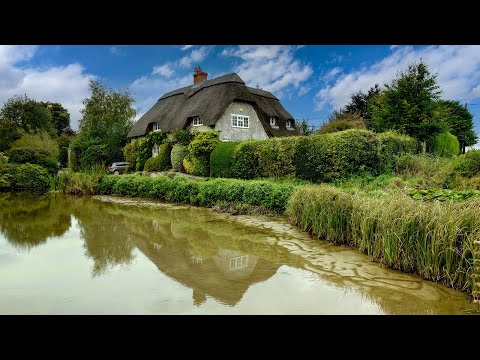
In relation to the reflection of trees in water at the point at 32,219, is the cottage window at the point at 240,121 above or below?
above

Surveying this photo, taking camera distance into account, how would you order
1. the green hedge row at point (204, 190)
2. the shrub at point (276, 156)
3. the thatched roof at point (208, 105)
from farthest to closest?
the thatched roof at point (208, 105), the shrub at point (276, 156), the green hedge row at point (204, 190)

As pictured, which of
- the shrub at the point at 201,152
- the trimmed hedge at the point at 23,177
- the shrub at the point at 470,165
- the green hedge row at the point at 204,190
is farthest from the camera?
the shrub at the point at 201,152

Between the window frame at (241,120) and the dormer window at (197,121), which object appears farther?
the dormer window at (197,121)

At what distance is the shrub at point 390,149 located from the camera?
1252 cm

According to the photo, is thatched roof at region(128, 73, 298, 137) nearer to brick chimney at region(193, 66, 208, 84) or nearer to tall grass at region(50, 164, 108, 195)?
brick chimney at region(193, 66, 208, 84)

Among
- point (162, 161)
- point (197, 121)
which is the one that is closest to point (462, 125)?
point (197, 121)

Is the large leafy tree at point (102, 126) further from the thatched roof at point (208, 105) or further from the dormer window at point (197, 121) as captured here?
the dormer window at point (197, 121)

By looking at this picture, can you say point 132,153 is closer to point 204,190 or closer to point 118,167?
point 118,167

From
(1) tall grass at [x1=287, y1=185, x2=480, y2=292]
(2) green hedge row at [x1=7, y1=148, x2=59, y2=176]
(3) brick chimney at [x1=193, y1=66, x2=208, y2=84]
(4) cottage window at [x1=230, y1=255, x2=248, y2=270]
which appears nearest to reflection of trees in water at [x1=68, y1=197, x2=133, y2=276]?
(4) cottage window at [x1=230, y1=255, x2=248, y2=270]

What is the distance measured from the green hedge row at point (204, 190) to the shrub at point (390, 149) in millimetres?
4679

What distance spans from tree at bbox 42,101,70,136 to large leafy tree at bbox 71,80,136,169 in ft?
42.0

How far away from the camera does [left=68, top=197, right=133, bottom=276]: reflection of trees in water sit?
5902 millimetres

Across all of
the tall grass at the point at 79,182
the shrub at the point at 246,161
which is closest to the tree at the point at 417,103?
the shrub at the point at 246,161

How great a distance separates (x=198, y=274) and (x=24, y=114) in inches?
1597
